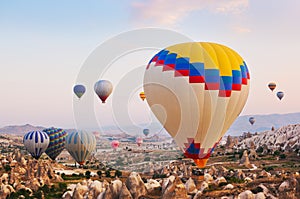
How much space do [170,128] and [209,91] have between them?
473 cm

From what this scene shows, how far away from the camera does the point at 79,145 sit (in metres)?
68.1

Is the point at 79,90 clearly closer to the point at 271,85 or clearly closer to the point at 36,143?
the point at 36,143

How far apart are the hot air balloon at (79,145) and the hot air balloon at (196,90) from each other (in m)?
34.6

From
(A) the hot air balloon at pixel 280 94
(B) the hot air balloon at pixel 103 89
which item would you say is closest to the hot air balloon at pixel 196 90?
(B) the hot air balloon at pixel 103 89

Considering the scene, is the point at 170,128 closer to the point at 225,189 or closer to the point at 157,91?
the point at 157,91

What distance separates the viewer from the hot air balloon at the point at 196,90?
34219 mm

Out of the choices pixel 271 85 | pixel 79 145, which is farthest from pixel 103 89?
pixel 271 85

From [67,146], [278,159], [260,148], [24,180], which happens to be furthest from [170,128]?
[260,148]

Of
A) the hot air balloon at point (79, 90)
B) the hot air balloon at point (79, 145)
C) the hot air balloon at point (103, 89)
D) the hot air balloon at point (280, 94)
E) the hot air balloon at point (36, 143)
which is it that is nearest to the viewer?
the hot air balloon at point (103, 89)

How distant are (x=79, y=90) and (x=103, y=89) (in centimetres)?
974

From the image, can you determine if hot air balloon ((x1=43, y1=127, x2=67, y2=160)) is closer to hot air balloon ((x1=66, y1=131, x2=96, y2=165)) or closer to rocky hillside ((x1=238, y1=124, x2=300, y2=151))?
hot air balloon ((x1=66, y1=131, x2=96, y2=165))

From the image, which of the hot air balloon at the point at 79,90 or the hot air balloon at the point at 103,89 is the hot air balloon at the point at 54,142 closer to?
the hot air balloon at the point at 79,90

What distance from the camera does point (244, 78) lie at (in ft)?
118

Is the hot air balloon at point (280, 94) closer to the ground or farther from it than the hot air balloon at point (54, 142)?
farther from it
